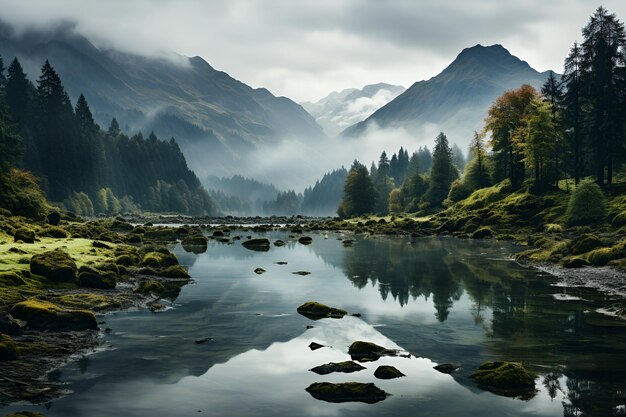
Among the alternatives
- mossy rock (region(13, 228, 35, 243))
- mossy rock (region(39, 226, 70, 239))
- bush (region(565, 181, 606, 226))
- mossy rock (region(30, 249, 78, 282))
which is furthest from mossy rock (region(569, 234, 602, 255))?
mossy rock (region(39, 226, 70, 239))

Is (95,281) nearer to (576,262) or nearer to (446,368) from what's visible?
(446,368)

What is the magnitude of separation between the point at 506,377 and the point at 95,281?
24506 mm

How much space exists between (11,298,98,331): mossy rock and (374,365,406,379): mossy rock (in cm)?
1301

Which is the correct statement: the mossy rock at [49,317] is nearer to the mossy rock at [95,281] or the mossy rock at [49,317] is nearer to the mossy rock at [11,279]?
the mossy rock at [11,279]

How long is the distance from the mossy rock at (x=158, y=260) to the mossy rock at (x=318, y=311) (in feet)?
59.0

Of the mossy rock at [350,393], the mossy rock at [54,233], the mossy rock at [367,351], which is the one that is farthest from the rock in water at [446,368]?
the mossy rock at [54,233]

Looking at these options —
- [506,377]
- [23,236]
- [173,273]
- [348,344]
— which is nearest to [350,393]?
[506,377]

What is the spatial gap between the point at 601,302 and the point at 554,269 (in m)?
13.8

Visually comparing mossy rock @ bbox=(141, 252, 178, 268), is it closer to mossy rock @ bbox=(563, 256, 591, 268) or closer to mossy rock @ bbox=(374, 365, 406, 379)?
mossy rock @ bbox=(374, 365, 406, 379)

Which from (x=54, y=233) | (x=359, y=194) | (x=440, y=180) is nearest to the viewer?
(x=54, y=233)

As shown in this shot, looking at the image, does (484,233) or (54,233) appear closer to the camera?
(54,233)

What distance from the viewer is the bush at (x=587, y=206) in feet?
217

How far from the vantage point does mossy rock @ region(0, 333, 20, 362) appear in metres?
17.3

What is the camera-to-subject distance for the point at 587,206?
66938 mm
